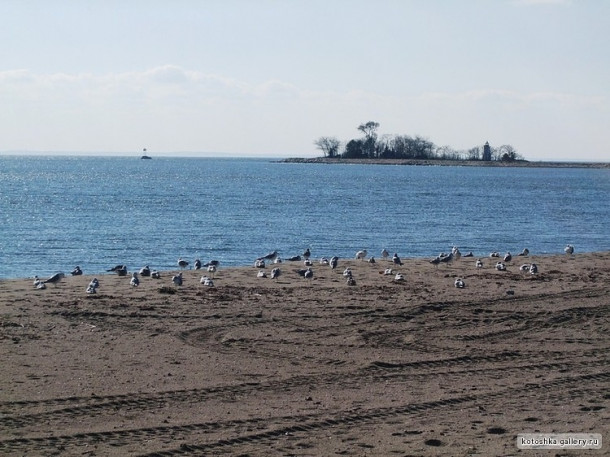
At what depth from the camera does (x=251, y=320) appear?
16266 millimetres

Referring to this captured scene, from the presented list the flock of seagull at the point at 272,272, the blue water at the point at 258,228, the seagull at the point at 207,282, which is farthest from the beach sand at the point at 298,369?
the blue water at the point at 258,228

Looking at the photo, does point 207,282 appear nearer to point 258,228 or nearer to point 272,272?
point 272,272

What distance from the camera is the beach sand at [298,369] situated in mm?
9562

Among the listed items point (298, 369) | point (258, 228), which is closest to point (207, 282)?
point (298, 369)

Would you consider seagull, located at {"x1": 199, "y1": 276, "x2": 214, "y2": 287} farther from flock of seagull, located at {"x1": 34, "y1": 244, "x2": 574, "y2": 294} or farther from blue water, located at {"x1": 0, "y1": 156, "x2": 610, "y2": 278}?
blue water, located at {"x1": 0, "y1": 156, "x2": 610, "y2": 278}

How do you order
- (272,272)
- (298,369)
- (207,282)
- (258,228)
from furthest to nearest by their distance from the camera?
(258,228)
(272,272)
(207,282)
(298,369)

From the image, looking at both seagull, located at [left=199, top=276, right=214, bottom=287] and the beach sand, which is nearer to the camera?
the beach sand

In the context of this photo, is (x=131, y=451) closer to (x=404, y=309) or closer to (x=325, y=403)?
(x=325, y=403)

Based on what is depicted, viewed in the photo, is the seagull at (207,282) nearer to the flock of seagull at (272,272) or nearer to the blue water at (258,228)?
the flock of seagull at (272,272)

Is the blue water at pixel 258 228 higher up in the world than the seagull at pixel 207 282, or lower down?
lower down

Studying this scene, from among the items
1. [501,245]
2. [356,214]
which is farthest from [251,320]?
[356,214]

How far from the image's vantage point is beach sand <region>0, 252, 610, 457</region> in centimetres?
956

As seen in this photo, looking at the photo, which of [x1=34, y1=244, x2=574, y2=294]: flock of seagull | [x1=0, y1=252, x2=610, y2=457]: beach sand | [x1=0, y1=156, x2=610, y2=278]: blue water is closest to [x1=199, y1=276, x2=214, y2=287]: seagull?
[x1=34, y1=244, x2=574, y2=294]: flock of seagull

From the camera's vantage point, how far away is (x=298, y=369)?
12703 mm
